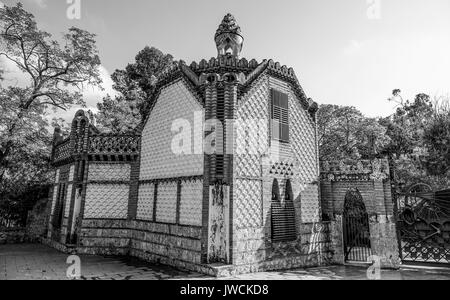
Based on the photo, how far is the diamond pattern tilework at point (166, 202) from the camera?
10.4 m

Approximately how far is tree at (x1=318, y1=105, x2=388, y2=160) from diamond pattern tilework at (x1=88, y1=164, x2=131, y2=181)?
1581cm

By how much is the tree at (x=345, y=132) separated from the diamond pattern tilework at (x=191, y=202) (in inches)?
613

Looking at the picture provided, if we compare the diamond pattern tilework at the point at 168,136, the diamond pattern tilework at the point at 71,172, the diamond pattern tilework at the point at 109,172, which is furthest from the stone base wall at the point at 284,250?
the diamond pattern tilework at the point at 71,172

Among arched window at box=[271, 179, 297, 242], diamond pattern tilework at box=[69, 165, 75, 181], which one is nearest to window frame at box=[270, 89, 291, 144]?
arched window at box=[271, 179, 297, 242]

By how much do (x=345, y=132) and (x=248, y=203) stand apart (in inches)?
666

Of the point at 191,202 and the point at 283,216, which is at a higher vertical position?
the point at 191,202

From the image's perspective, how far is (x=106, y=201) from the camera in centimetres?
1241

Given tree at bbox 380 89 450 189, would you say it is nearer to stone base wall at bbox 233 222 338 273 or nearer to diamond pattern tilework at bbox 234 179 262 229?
stone base wall at bbox 233 222 338 273

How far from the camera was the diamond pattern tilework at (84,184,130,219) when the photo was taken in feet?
40.4

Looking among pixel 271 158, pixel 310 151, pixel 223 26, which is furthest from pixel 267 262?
pixel 223 26

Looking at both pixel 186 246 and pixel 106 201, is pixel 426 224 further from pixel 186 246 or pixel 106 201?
pixel 106 201

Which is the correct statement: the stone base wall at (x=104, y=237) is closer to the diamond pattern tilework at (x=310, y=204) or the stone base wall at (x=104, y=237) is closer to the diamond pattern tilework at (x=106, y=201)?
the diamond pattern tilework at (x=106, y=201)

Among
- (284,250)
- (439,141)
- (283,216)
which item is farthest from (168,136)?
(439,141)
